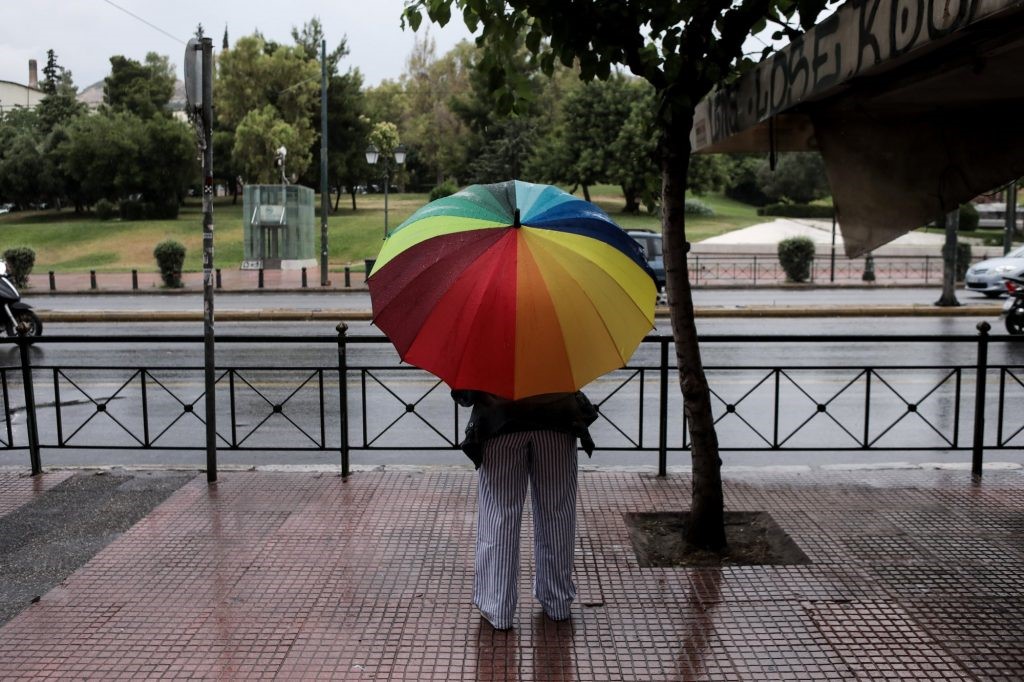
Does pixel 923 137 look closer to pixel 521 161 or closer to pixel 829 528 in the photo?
pixel 829 528

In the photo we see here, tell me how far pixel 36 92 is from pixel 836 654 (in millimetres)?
114789

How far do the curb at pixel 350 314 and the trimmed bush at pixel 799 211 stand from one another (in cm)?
4466

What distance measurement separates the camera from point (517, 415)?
4383 millimetres

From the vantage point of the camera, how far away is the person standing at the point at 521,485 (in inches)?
174

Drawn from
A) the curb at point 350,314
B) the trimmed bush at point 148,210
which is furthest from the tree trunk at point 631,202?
the curb at point 350,314

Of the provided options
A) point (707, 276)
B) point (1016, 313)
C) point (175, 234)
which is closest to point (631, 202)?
point (707, 276)

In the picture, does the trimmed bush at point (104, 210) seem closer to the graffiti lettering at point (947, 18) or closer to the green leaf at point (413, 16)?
the green leaf at point (413, 16)

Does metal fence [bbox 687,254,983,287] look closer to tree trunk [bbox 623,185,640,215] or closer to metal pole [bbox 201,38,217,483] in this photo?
tree trunk [bbox 623,185,640,215]

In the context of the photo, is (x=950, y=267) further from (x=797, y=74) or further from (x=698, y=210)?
(x=698, y=210)

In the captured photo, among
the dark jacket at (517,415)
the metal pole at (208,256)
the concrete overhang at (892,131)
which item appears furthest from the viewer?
the metal pole at (208,256)

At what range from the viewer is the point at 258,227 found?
34.0m

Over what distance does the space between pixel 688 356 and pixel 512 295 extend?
2030 millimetres

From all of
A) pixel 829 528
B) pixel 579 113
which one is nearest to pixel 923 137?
pixel 829 528

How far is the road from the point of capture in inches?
892
